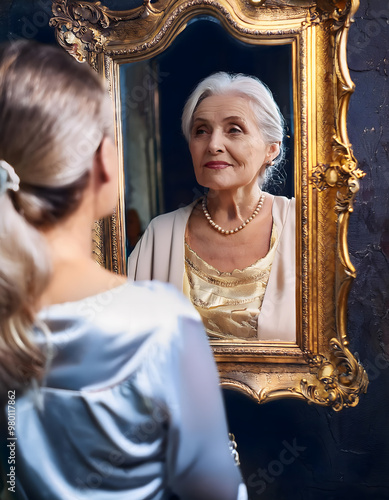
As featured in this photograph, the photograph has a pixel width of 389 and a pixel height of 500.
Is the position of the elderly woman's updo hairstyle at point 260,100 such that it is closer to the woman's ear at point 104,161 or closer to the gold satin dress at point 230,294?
the gold satin dress at point 230,294

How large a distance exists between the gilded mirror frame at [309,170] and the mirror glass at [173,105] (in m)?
0.02

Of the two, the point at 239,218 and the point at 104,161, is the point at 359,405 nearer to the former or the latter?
the point at 239,218

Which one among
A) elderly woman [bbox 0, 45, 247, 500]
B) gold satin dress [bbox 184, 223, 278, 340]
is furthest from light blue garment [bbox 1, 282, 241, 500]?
gold satin dress [bbox 184, 223, 278, 340]

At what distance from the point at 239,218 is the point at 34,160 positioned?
30.2 inches

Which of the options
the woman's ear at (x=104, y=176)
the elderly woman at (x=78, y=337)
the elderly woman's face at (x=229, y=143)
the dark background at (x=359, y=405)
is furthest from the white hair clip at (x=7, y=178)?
the dark background at (x=359, y=405)

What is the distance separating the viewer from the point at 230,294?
1.38 metres

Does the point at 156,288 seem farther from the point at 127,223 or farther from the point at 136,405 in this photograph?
the point at 127,223

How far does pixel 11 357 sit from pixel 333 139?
97cm

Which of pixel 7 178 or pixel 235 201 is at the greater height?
pixel 7 178

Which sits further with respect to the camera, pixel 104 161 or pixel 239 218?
pixel 239 218

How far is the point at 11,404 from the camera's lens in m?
0.78

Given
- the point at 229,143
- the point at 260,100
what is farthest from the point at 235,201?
the point at 260,100

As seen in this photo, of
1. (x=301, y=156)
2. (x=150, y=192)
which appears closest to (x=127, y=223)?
Answer: (x=150, y=192)

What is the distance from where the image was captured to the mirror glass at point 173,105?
1.34 metres
